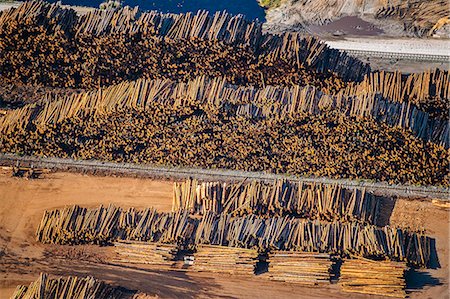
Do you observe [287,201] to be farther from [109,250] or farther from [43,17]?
[43,17]

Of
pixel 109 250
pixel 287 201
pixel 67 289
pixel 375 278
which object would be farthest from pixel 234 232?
pixel 67 289

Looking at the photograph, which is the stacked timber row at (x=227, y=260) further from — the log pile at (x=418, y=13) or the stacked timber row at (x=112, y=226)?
the log pile at (x=418, y=13)

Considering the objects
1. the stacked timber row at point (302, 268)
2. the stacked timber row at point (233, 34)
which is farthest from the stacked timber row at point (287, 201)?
the stacked timber row at point (233, 34)

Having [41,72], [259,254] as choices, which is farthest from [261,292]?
[41,72]

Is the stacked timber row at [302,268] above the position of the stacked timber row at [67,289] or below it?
above

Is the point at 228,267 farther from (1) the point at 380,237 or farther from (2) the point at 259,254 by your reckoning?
(1) the point at 380,237

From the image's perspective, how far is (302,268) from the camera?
55.1 ft

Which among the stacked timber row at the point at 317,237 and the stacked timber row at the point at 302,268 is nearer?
the stacked timber row at the point at 302,268

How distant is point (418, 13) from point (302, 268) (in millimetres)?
14577

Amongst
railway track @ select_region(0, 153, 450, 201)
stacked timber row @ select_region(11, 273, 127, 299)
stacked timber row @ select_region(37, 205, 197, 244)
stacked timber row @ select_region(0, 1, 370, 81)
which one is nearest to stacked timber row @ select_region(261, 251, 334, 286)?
stacked timber row @ select_region(37, 205, 197, 244)

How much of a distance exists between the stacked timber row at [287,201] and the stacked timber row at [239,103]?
2.33m

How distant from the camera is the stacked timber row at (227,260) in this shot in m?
17.0

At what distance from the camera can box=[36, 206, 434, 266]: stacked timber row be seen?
669 inches

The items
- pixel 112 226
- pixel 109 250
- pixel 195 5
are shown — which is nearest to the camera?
pixel 112 226
